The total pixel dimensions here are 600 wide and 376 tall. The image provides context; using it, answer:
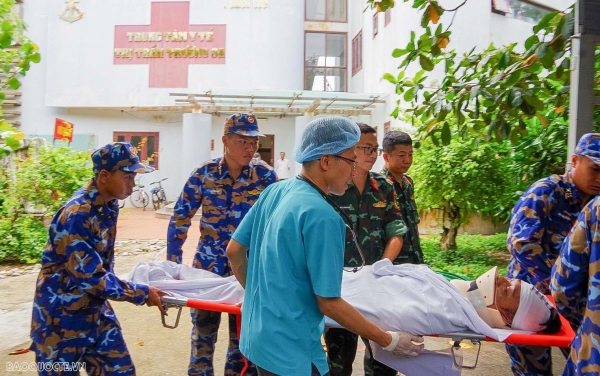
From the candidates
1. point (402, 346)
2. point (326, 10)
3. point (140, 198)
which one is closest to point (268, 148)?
point (140, 198)

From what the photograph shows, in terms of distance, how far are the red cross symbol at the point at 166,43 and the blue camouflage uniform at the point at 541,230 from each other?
54.8 ft

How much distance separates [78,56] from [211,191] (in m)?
17.0

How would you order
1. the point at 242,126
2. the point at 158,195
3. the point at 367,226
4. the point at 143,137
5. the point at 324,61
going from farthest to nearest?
the point at 324,61
the point at 143,137
the point at 158,195
the point at 242,126
the point at 367,226

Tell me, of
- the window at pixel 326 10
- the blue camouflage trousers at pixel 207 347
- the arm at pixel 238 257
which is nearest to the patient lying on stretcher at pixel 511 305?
the arm at pixel 238 257

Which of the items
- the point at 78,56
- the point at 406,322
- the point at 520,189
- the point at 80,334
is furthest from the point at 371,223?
the point at 78,56

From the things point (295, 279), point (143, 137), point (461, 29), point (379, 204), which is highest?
point (461, 29)

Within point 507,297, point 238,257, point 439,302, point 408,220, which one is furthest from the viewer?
point 408,220

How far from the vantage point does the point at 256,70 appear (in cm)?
1823

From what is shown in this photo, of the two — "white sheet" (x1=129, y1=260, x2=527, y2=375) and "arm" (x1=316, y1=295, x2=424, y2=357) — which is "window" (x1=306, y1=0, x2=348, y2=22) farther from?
"arm" (x1=316, y1=295, x2=424, y2=357)

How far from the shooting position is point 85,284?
246 centimetres

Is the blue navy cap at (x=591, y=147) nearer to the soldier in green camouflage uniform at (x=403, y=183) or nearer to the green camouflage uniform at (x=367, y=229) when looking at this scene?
the green camouflage uniform at (x=367, y=229)

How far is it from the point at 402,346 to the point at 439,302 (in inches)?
19.3

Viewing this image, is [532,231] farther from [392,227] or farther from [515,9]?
[515,9]

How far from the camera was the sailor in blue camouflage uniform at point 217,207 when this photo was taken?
134 inches
